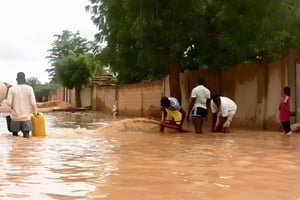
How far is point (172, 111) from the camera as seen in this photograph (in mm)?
12891

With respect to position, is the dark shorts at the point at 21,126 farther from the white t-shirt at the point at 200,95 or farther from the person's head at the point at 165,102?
the white t-shirt at the point at 200,95

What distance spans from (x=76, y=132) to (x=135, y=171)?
23.8ft

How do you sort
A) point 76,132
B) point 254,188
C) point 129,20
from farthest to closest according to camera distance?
point 129,20 < point 76,132 < point 254,188

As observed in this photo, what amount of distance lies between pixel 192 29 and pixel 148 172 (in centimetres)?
1063

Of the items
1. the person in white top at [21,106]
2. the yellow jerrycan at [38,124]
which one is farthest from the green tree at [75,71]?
the person in white top at [21,106]

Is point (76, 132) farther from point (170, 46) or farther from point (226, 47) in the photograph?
point (226, 47)

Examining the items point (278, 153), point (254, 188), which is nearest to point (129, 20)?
point (278, 153)

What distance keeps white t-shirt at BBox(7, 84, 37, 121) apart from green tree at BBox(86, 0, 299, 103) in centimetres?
480

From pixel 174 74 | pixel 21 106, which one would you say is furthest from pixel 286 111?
→ pixel 21 106

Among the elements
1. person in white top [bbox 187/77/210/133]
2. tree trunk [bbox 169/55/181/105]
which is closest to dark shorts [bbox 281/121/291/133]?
person in white top [bbox 187/77/210/133]

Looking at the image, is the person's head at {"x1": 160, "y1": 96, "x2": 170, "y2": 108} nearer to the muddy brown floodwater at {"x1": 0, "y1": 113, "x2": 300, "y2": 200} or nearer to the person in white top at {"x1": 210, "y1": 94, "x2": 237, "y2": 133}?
the person in white top at {"x1": 210, "y1": 94, "x2": 237, "y2": 133}

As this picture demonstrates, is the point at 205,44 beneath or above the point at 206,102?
above

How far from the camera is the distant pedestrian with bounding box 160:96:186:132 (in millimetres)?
12547

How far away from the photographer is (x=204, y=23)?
51.2ft
